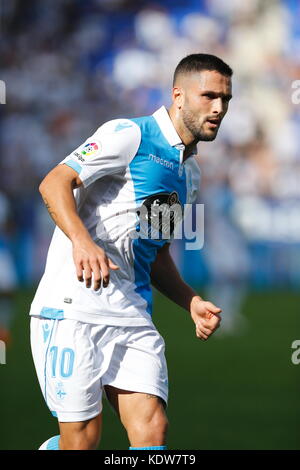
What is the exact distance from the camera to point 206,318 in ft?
12.2

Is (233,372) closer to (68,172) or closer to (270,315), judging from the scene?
(270,315)

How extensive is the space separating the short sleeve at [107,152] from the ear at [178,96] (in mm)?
262

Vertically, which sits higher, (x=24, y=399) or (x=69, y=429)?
(x=69, y=429)

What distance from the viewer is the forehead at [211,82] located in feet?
12.1

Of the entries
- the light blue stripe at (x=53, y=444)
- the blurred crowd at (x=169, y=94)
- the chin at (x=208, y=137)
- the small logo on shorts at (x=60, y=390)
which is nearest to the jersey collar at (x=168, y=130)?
the chin at (x=208, y=137)

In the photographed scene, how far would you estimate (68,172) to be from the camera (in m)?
3.44

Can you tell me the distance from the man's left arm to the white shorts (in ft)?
0.76

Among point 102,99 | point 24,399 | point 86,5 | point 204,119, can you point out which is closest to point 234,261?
point 102,99

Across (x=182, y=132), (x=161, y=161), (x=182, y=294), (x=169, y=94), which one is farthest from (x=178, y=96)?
(x=169, y=94)

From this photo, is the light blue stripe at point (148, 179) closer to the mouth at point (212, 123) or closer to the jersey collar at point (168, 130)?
the jersey collar at point (168, 130)

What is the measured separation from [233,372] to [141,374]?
616 cm

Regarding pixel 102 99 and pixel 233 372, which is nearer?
pixel 233 372

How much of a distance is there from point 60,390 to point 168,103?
11.5 metres

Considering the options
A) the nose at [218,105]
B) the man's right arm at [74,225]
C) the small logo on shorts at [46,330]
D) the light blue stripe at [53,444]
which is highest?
the nose at [218,105]
